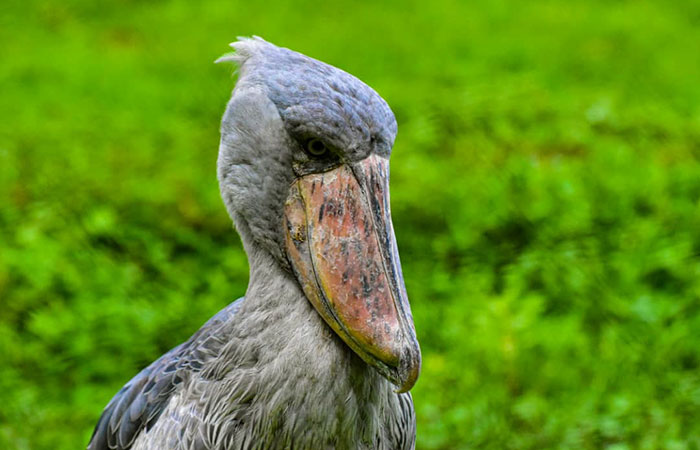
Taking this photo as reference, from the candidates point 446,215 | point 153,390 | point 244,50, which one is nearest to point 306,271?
point 244,50

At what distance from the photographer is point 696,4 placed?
25.4ft

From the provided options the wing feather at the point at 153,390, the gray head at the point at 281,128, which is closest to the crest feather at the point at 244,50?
the gray head at the point at 281,128

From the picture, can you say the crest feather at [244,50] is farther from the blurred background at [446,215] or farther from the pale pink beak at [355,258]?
the pale pink beak at [355,258]

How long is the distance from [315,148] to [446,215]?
2.80 meters

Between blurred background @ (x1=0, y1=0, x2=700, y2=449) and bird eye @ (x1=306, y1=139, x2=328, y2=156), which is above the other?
bird eye @ (x1=306, y1=139, x2=328, y2=156)

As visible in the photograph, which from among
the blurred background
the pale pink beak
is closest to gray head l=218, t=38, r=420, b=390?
the pale pink beak

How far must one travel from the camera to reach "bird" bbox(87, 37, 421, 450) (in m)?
1.77

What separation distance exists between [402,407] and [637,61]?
17.1ft

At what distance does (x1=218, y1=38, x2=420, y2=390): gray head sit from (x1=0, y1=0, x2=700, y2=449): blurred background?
27 cm

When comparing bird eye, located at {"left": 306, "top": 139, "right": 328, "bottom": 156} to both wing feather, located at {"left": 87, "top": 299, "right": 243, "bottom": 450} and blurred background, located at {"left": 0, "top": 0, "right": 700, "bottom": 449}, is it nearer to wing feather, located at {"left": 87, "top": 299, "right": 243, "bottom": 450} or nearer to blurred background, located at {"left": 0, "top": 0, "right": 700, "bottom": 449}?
blurred background, located at {"left": 0, "top": 0, "right": 700, "bottom": 449}

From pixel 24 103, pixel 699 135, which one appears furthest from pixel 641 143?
pixel 24 103

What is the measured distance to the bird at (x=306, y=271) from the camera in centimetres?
177

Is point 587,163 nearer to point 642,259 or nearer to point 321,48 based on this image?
point 642,259

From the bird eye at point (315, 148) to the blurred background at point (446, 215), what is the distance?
351 millimetres
